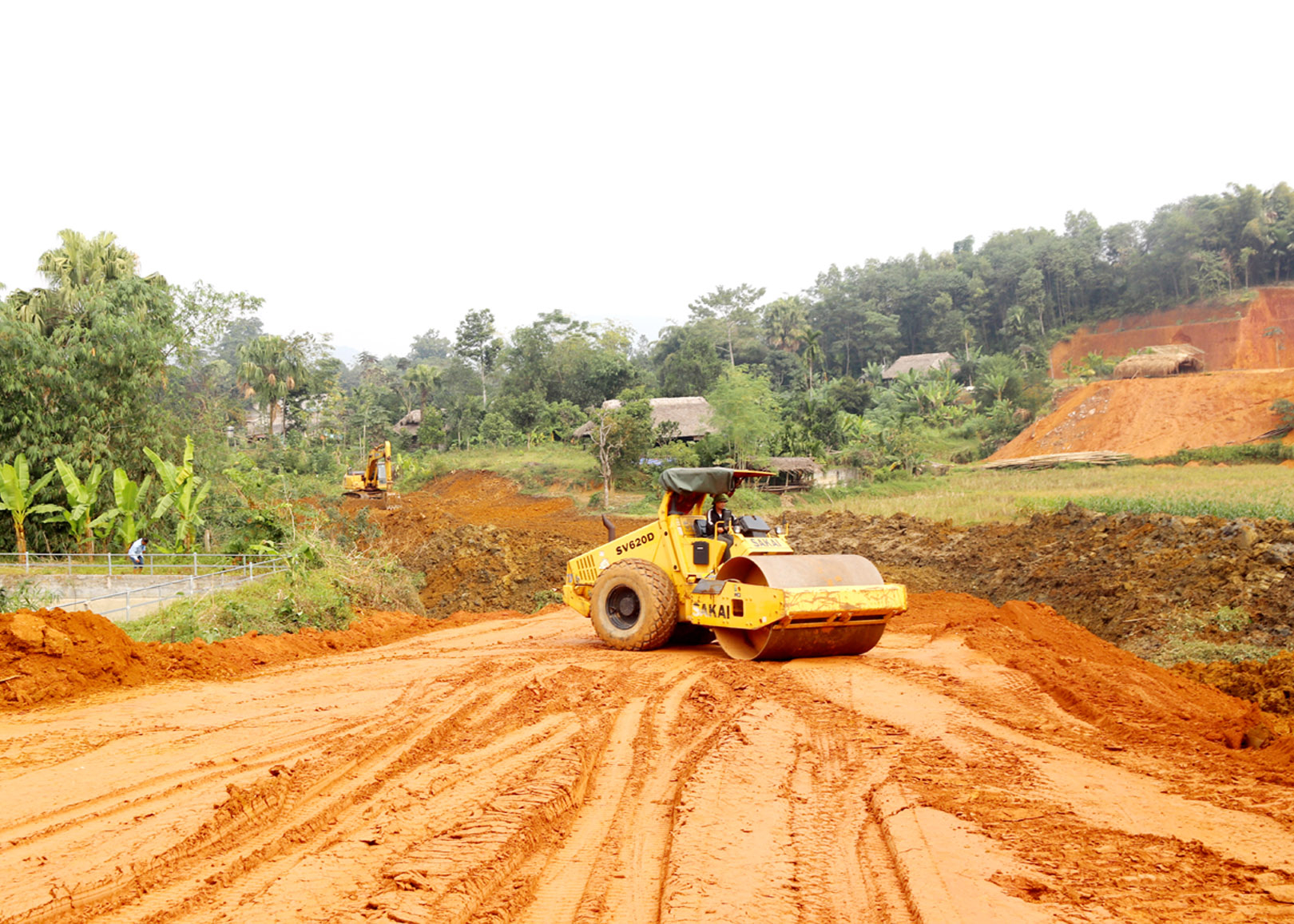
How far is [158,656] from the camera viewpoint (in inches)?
414

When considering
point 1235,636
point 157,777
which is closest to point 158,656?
point 157,777

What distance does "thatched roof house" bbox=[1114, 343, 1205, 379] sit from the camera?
57.1 meters

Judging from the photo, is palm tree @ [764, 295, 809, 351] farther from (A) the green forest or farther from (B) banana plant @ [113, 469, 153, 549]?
(B) banana plant @ [113, 469, 153, 549]

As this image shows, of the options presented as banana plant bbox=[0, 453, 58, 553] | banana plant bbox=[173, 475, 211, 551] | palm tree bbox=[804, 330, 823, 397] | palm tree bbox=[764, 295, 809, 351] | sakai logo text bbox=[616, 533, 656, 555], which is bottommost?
sakai logo text bbox=[616, 533, 656, 555]

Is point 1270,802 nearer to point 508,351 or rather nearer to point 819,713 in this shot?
point 819,713

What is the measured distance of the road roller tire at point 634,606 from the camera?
447 inches

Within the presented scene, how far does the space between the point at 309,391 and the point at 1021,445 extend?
132ft

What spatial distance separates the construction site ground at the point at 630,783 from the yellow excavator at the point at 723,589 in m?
0.34

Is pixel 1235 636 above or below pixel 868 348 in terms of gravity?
below

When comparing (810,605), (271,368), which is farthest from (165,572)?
(271,368)

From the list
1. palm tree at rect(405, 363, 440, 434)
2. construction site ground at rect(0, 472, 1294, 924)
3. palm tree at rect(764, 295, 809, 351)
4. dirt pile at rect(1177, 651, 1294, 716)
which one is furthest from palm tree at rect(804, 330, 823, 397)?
dirt pile at rect(1177, 651, 1294, 716)

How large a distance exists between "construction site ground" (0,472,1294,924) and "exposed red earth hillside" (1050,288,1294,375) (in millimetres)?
61483

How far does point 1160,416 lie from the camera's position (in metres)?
50.8

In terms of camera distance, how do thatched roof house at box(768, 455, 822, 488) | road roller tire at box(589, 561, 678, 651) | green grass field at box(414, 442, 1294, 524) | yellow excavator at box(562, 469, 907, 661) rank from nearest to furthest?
1. yellow excavator at box(562, 469, 907, 661)
2. road roller tire at box(589, 561, 678, 651)
3. green grass field at box(414, 442, 1294, 524)
4. thatched roof house at box(768, 455, 822, 488)
